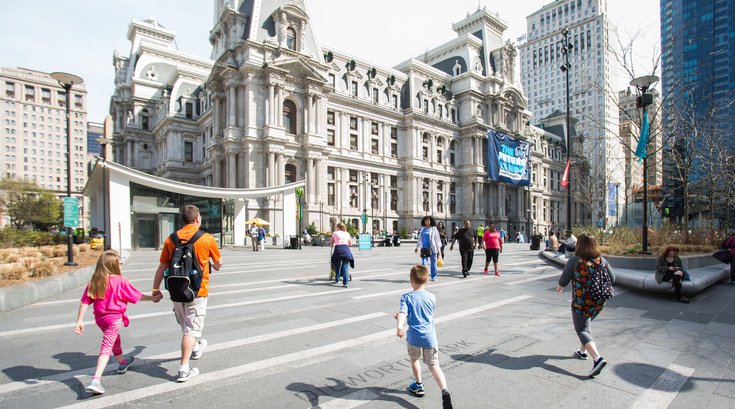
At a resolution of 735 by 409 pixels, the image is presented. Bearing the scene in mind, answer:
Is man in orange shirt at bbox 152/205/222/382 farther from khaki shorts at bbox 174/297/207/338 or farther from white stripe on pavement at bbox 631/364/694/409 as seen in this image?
white stripe on pavement at bbox 631/364/694/409

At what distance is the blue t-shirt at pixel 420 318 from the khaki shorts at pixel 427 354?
49mm

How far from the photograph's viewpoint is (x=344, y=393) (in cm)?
399

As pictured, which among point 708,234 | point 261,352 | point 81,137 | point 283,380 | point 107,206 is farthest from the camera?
point 81,137

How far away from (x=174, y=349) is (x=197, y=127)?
178 feet

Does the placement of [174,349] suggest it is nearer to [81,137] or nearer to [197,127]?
[197,127]

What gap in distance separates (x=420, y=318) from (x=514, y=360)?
80.7 inches

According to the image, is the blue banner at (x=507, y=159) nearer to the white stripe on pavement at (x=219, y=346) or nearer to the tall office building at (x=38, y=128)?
the white stripe on pavement at (x=219, y=346)

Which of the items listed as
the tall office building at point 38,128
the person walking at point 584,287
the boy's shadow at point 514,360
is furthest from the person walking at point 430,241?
the tall office building at point 38,128

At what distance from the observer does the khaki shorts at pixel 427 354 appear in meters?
3.72

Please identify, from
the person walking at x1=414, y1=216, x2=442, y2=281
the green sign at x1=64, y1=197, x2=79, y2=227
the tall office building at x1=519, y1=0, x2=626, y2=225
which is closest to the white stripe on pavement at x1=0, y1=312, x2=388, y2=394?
the person walking at x1=414, y1=216, x2=442, y2=281

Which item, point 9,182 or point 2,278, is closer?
point 2,278

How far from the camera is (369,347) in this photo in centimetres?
541

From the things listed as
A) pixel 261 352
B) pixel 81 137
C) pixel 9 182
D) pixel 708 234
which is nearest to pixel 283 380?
pixel 261 352

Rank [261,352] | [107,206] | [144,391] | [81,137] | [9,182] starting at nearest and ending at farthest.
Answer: [144,391] < [261,352] < [107,206] < [9,182] < [81,137]
